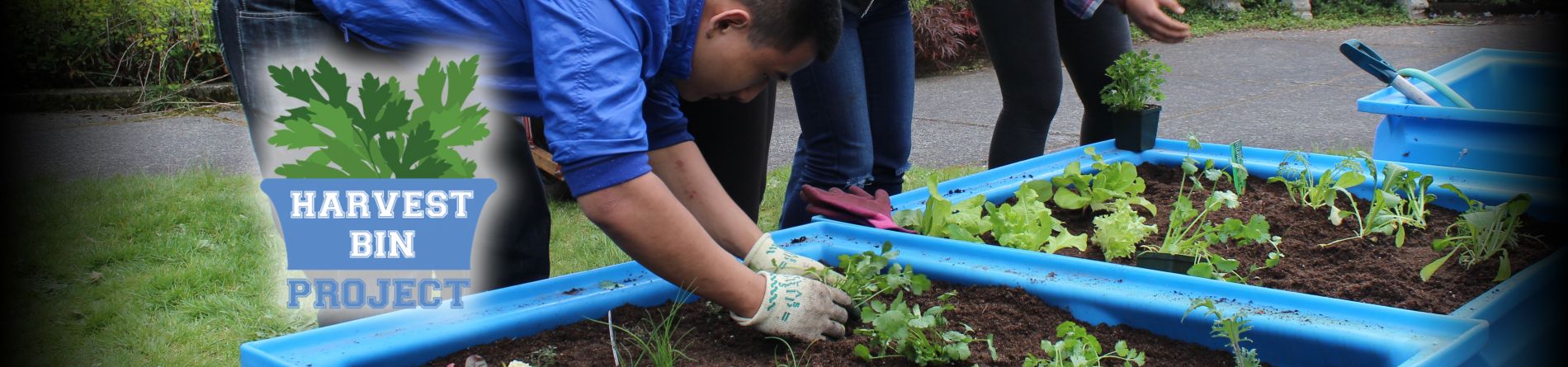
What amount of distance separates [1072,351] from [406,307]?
953mm

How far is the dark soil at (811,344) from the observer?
1547mm

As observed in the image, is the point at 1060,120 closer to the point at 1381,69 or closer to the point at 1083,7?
the point at 1381,69

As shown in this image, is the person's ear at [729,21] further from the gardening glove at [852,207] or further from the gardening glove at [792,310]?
the gardening glove at [852,207]

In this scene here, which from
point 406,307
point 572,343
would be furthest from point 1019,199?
point 406,307

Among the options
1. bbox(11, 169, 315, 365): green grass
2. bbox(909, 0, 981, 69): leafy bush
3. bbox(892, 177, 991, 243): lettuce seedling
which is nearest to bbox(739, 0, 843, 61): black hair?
bbox(892, 177, 991, 243): lettuce seedling

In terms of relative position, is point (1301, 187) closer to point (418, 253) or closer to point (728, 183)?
point (728, 183)

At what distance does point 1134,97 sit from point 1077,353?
1.65 meters

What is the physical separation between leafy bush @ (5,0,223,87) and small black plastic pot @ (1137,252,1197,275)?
18.0ft

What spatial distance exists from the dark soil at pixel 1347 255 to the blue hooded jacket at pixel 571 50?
1085 millimetres

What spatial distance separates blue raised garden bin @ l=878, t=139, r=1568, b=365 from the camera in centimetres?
148

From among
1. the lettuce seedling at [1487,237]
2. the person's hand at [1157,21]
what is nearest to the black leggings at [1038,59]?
the person's hand at [1157,21]

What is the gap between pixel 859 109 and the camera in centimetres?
243

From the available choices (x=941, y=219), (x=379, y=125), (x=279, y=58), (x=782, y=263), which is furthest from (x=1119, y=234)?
(x=279, y=58)

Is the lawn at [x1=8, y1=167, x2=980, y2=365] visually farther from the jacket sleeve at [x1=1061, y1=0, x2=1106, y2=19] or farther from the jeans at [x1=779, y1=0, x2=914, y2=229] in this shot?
the jacket sleeve at [x1=1061, y1=0, x2=1106, y2=19]
